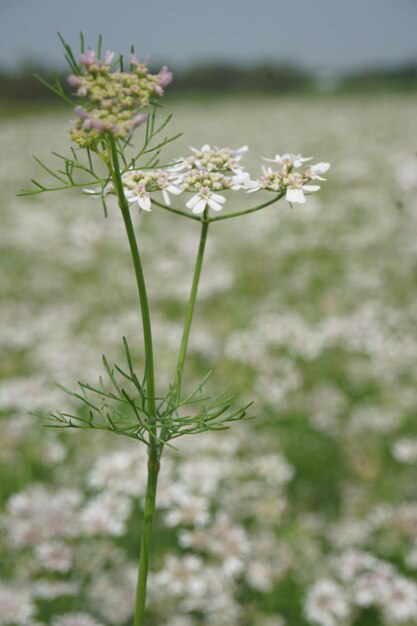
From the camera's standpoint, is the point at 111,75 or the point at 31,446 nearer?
the point at 111,75

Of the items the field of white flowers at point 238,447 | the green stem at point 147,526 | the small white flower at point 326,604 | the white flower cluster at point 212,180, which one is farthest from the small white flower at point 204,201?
the small white flower at point 326,604

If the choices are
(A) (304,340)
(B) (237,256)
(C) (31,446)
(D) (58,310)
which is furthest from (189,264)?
(C) (31,446)

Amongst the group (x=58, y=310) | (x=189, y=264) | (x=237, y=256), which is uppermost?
(x=237, y=256)

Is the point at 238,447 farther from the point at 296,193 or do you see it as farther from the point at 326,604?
the point at 296,193

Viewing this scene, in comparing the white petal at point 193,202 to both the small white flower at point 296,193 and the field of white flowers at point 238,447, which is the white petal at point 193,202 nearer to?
the small white flower at point 296,193

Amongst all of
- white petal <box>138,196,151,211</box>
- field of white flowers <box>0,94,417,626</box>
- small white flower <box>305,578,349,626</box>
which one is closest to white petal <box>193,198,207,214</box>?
white petal <box>138,196,151,211</box>

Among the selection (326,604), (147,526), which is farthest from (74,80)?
(326,604)

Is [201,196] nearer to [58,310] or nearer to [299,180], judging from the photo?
[299,180]

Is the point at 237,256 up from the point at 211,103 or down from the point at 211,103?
down
